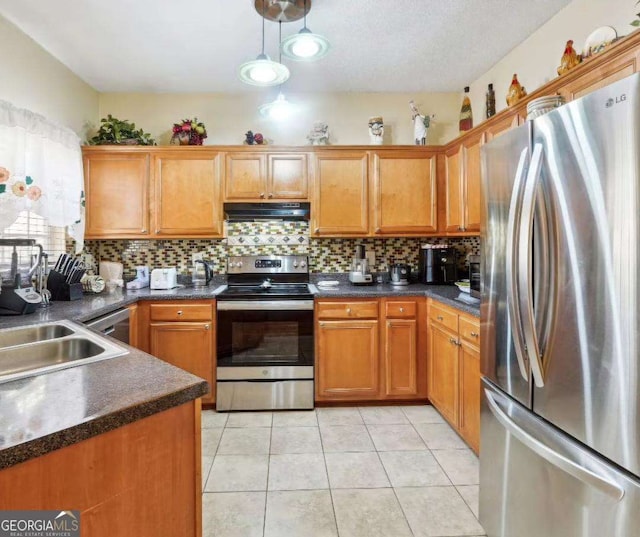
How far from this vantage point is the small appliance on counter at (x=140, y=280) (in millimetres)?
3037

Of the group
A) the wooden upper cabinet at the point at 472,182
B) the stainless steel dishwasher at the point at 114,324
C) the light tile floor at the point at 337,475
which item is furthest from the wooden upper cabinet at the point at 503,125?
the stainless steel dishwasher at the point at 114,324

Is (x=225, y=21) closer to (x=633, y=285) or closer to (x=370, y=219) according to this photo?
(x=370, y=219)

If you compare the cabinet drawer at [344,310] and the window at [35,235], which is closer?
the window at [35,235]

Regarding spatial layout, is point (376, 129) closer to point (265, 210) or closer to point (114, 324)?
point (265, 210)

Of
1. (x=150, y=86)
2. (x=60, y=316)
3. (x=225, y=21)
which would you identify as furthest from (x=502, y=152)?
(x=150, y=86)

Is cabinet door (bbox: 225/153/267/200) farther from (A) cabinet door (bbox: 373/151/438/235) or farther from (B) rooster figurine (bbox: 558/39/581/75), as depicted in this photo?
(B) rooster figurine (bbox: 558/39/581/75)

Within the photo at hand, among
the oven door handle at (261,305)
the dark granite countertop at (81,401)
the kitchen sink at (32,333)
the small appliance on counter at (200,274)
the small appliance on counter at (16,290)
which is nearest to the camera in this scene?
the dark granite countertop at (81,401)

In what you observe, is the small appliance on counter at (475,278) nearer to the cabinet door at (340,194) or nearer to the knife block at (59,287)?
the cabinet door at (340,194)

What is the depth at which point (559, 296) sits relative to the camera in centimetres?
110

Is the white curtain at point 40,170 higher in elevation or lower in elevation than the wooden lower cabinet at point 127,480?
higher

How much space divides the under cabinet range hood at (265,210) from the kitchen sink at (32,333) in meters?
1.62

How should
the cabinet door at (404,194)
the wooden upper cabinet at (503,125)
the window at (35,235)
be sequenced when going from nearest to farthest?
the wooden upper cabinet at (503,125)
the window at (35,235)
the cabinet door at (404,194)

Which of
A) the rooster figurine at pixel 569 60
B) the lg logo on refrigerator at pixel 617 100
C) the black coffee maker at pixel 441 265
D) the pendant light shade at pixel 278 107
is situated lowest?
the black coffee maker at pixel 441 265

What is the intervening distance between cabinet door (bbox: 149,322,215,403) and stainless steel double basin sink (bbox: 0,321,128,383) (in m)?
1.09
